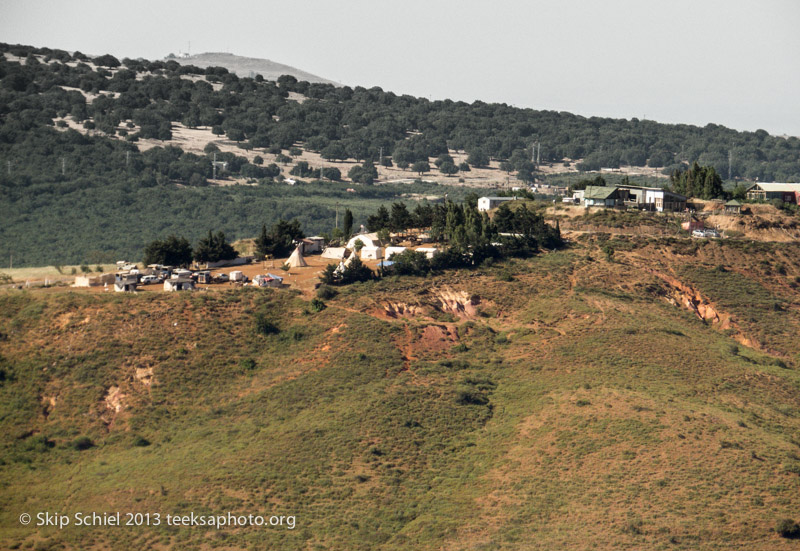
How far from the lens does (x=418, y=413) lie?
85688 millimetres

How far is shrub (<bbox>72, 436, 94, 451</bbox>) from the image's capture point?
8231 centimetres

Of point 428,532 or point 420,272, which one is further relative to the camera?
point 420,272

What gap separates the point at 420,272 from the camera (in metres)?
108

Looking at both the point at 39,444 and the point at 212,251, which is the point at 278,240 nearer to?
the point at 212,251

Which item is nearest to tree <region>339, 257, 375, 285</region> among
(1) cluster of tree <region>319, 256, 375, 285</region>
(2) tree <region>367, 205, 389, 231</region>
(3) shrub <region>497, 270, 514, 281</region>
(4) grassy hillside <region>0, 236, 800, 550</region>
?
(1) cluster of tree <region>319, 256, 375, 285</region>

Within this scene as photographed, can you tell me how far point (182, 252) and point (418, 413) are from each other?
125ft

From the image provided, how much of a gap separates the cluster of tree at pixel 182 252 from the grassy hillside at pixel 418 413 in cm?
1243

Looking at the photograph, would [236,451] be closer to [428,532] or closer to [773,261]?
[428,532]

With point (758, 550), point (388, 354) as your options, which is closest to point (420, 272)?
point (388, 354)

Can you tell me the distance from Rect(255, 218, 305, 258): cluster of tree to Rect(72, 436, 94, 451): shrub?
129 feet

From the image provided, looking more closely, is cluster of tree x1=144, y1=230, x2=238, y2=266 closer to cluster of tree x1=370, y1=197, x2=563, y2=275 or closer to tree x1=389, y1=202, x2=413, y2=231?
cluster of tree x1=370, y1=197, x2=563, y2=275

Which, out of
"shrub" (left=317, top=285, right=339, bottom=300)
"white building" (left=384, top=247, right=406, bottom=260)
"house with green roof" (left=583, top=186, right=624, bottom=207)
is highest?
"house with green roof" (left=583, top=186, right=624, bottom=207)

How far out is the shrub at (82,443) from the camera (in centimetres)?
8231

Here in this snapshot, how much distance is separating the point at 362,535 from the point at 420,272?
41.7m
